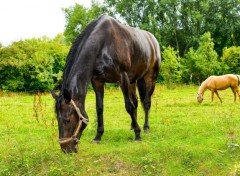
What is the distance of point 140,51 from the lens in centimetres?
767

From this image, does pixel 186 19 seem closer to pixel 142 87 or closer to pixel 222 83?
pixel 222 83

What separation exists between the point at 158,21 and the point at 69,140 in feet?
130

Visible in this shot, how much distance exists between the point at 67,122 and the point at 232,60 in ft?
94.1

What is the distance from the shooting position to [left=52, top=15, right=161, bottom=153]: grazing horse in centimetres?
580

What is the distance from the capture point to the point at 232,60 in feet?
105

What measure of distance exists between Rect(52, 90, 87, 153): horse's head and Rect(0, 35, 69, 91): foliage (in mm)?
17443

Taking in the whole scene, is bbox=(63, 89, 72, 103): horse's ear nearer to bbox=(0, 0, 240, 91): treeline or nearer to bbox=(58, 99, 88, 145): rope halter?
bbox=(58, 99, 88, 145): rope halter

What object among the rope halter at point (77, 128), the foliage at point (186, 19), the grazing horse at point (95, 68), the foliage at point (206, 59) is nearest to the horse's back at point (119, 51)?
the grazing horse at point (95, 68)

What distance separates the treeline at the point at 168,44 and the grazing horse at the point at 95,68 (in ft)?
49.0

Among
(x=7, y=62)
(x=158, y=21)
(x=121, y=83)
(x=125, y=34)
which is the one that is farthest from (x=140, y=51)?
(x=158, y=21)

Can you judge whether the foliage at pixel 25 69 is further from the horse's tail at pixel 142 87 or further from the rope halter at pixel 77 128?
the rope halter at pixel 77 128

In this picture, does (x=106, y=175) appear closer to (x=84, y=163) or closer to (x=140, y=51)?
(x=84, y=163)

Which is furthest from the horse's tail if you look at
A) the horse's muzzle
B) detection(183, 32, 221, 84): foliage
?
detection(183, 32, 221, 84): foliage

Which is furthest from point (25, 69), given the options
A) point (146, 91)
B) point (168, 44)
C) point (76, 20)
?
point (76, 20)
